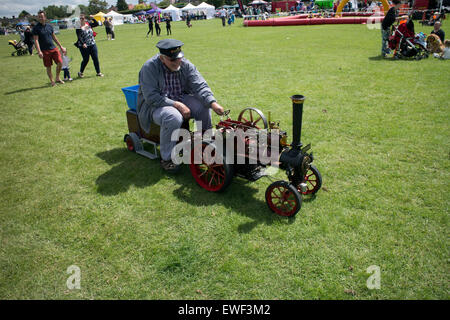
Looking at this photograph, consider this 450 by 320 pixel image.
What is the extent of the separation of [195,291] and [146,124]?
2598mm

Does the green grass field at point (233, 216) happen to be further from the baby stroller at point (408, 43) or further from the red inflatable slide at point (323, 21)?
the red inflatable slide at point (323, 21)

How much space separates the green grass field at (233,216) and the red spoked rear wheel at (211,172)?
136mm

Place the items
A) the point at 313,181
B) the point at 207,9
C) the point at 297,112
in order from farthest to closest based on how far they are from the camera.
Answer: the point at 207,9, the point at 313,181, the point at 297,112

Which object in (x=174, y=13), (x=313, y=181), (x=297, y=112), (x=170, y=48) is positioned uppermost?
(x=174, y=13)

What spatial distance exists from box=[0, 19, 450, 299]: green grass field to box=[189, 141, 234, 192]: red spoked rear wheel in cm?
14

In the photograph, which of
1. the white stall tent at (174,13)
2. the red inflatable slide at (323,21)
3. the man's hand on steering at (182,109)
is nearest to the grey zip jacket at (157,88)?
the man's hand on steering at (182,109)

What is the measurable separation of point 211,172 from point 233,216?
30.3 inches

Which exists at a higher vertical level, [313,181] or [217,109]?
[217,109]

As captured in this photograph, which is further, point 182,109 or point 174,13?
point 174,13

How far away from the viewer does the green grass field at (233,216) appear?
8.24ft

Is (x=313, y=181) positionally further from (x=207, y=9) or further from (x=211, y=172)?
(x=207, y=9)

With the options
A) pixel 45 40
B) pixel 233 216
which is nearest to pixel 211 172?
pixel 233 216

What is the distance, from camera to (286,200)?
3.14 m

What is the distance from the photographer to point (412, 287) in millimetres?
2359
